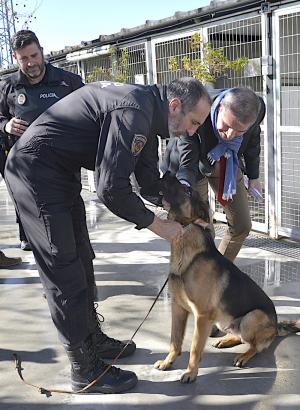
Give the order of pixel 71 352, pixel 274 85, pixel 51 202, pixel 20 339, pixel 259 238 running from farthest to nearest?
pixel 259 238 → pixel 274 85 → pixel 20 339 → pixel 71 352 → pixel 51 202

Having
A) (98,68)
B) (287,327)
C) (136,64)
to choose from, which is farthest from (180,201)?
(98,68)

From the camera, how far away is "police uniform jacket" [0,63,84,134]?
3.88 meters

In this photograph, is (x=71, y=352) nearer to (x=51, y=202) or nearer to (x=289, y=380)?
(x=51, y=202)

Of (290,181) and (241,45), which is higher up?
(241,45)

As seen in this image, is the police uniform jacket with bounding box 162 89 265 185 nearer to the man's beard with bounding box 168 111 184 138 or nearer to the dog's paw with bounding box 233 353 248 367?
the man's beard with bounding box 168 111 184 138

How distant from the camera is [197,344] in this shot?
→ 111 inches

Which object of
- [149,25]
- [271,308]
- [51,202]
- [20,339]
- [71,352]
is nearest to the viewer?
[51,202]

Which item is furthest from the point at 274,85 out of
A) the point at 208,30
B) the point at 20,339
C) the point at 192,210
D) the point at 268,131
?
the point at 20,339

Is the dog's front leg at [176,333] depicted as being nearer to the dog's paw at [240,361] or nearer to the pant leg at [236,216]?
the dog's paw at [240,361]

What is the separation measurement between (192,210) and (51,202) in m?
0.84

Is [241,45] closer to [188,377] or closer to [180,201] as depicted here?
[180,201]

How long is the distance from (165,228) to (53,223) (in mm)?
611

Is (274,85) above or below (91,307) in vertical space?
above

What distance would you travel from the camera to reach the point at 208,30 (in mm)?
5684
